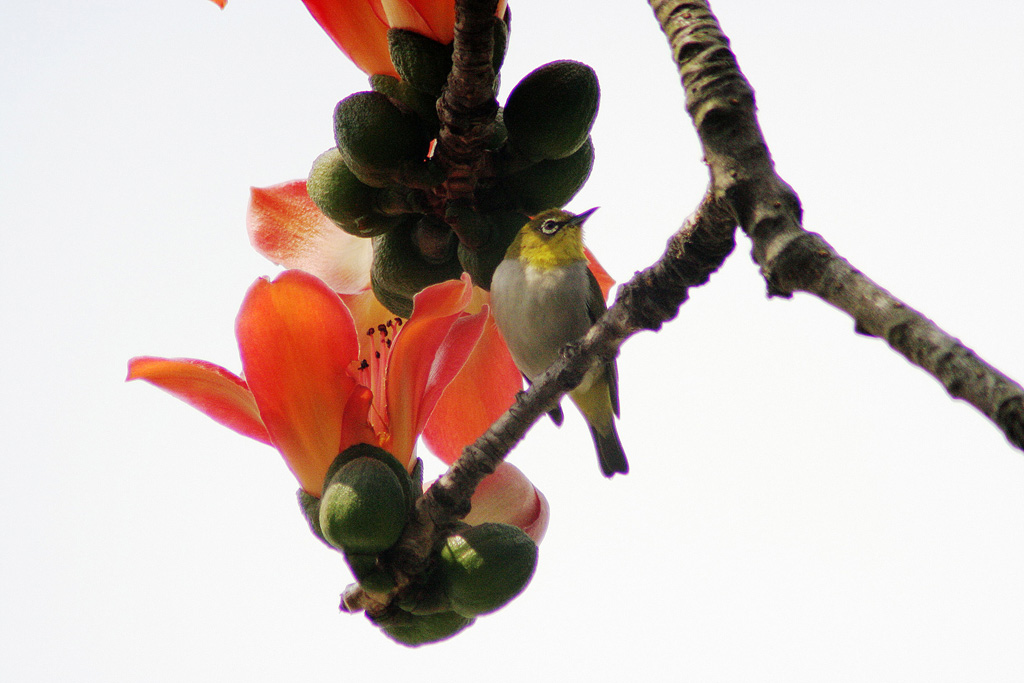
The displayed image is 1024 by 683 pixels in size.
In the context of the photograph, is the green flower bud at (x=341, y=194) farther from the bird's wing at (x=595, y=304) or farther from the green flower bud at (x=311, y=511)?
the bird's wing at (x=595, y=304)

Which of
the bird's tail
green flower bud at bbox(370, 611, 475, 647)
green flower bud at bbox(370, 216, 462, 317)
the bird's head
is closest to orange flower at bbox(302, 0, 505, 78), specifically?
green flower bud at bbox(370, 216, 462, 317)

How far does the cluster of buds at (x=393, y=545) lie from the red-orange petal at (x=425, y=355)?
0.29ft

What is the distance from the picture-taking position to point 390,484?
1.37 metres

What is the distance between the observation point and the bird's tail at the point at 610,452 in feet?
10.5

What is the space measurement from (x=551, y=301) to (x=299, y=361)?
1444mm

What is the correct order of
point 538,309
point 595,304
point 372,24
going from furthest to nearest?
point 595,304 < point 538,309 < point 372,24

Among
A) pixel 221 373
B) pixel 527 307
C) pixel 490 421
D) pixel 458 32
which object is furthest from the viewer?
pixel 527 307

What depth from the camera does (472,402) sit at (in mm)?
1887

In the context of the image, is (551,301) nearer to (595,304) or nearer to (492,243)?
(595,304)

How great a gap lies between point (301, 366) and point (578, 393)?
1.68 meters

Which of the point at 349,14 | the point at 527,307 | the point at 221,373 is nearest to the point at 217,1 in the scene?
the point at 349,14

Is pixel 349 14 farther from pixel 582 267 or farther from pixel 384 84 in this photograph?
pixel 582 267

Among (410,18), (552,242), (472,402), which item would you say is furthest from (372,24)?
(552,242)

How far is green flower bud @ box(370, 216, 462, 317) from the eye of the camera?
1798 millimetres
